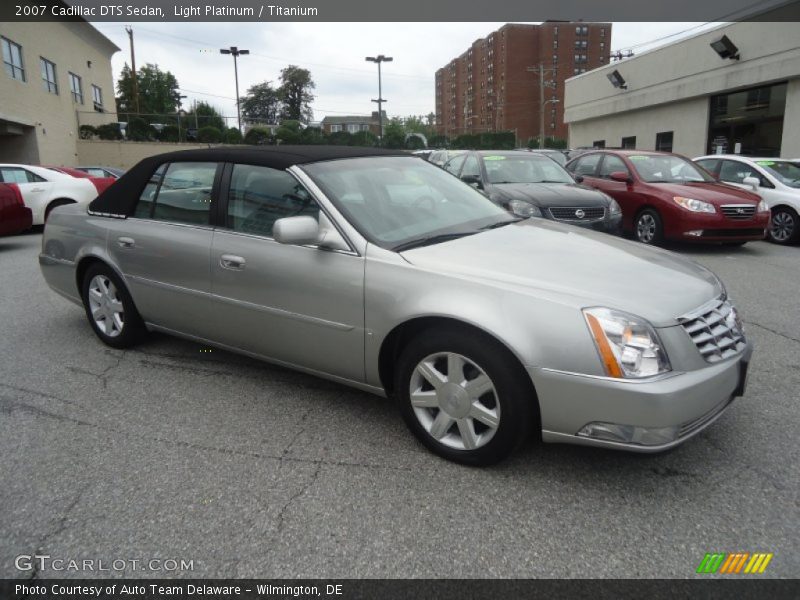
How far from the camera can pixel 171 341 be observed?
489 centimetres

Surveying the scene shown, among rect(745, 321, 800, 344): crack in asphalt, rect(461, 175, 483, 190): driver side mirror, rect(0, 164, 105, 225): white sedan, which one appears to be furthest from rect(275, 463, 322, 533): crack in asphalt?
rect(0, 164, 105, 225): white sedan

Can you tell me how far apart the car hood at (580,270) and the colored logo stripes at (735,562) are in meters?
0.92

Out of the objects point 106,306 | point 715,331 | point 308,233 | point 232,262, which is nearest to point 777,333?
point 715,331

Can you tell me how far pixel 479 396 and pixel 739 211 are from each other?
783 centimetres

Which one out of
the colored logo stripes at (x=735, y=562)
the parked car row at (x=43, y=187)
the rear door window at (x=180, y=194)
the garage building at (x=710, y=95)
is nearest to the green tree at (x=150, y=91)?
the garage building at (x=710, y=95)

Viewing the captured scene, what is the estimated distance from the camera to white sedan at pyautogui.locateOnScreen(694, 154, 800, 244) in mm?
10008

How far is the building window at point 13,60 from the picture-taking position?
80.2 feet

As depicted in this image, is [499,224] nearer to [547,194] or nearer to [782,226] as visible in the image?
[547,194]

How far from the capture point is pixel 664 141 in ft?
83.1

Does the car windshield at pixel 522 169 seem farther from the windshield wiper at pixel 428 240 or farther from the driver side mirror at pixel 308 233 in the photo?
the driver side mirror at pixel 308 233

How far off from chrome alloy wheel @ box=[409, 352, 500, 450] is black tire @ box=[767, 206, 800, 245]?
944 centimetres

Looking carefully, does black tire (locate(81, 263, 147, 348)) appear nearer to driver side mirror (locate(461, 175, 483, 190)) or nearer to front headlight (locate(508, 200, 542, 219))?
front headlight (locate(508, 200, 542, 219))

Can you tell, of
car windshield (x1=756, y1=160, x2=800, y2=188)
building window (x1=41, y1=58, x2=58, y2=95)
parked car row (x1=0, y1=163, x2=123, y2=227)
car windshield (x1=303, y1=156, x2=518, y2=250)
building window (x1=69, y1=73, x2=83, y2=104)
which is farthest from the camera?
building window (x1=69, y1=73, x2=83, y2=104)

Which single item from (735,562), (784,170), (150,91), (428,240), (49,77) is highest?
(150,91)
